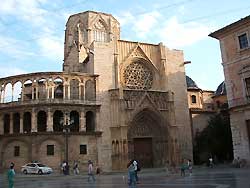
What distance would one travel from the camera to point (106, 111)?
3284 centimetres

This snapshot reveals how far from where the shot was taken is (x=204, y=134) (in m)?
36.1

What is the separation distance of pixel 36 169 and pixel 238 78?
61.2ft

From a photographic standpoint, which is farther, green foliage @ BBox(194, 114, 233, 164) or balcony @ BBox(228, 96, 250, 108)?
green foliage @ BBox(194, 114, 233, 164)

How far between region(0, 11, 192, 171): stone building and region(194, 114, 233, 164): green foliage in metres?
1.98

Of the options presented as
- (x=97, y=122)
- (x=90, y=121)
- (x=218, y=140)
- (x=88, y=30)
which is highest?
(x=88, y=30)

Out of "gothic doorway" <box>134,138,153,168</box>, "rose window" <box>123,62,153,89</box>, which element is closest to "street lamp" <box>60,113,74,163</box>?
"gothic doorway" <box>134,138,153,168</box>

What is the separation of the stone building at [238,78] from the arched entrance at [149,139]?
9.51 meters

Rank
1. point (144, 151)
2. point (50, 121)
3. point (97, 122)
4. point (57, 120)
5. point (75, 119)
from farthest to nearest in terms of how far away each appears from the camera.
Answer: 1. point (144, 151)
2. point (75, 119)
3. point (57, 120)
4. point (97, 122)
5. point (50, 121)

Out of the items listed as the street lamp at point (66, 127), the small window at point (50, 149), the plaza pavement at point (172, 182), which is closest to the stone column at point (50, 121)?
the street lamp at point (66, 127)

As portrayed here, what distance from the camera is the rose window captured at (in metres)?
35.8

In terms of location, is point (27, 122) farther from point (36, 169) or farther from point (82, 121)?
point (36, 169)

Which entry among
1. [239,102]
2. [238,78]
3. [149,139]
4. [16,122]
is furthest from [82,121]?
[238,78]

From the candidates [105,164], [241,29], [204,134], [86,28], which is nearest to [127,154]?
[105,164]

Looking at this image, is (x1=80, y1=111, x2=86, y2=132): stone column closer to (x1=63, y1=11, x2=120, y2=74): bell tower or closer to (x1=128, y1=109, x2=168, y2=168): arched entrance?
(x1=128, y1=109, x2=168, y2=168): arched entrance
